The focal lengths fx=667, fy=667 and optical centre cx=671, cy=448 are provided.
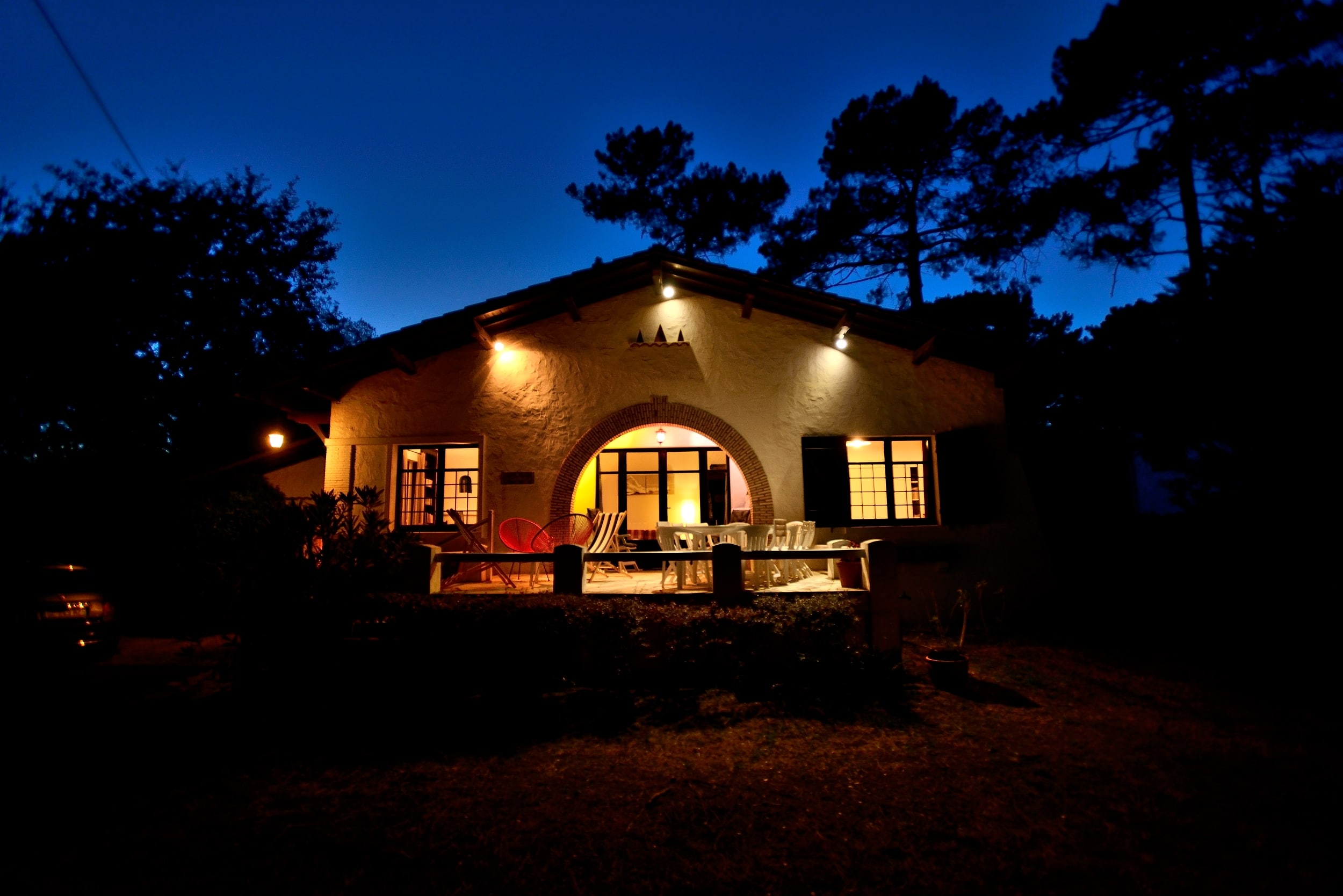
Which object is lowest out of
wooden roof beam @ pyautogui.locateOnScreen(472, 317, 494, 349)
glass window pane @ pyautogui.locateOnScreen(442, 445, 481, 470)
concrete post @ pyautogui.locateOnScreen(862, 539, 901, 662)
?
concrete post @ pyautogui.locateOnScreen(862, 539, 901, 662)

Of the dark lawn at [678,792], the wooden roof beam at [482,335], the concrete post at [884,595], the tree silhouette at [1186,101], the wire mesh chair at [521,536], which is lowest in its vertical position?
the dark lawn at [678,792]

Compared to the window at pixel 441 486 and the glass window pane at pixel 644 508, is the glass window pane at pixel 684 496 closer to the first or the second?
the glass window pane at pixel 644 508

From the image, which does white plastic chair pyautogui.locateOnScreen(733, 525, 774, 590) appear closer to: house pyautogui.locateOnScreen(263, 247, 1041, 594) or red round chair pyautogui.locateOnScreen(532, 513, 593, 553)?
house pyautogui.locateOnScreen(263, 247, 1041, 594)

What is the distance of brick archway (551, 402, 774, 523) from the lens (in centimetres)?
907

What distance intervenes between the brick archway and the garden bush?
2.88 meters

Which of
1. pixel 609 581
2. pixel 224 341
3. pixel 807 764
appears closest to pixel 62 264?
pixel 224 341

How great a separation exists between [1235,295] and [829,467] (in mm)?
4746

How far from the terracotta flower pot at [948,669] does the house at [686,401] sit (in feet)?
8.33

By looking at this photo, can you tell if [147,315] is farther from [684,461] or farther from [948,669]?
[948,669]

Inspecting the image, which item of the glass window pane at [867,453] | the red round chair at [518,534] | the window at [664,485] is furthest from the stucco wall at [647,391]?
the glass window pane at [867,453]

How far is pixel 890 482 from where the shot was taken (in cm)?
913

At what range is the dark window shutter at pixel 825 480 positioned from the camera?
29.2 feet

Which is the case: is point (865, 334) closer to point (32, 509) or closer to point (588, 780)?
point (588, 780)

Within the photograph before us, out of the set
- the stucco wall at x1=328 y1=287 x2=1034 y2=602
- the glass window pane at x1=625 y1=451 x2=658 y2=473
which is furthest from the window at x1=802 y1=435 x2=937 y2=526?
the glass window pane at x1=625 y1=451 x2=658 y2=473
